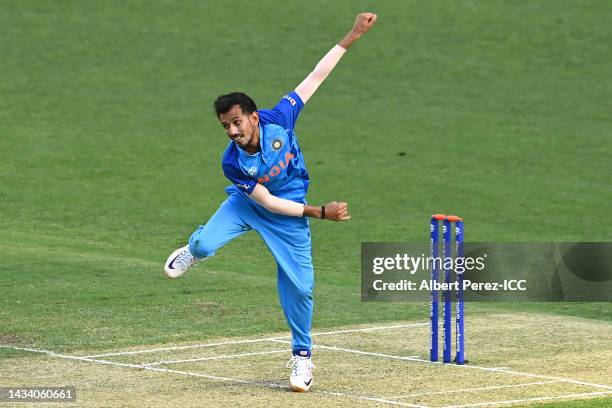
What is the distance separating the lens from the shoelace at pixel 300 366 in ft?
34.7

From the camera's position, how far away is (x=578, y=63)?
33281mm

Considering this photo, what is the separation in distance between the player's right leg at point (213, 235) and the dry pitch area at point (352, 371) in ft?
3.27

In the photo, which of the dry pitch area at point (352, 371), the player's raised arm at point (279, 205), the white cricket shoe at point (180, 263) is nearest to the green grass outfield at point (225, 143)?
the dry pitch area at point (352, 371)

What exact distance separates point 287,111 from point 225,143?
16.9 m

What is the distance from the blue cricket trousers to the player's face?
59cm

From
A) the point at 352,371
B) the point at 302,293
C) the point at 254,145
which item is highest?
the point at 254,145

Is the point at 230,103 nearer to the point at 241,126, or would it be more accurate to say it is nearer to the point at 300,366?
the point at 241,126

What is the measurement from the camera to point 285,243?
35.3 ft

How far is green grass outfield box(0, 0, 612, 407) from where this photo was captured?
15.5 m

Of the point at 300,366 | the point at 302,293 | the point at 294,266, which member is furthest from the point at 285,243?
the point at 300,366

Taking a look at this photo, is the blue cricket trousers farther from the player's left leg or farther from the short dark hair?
the short dark hair

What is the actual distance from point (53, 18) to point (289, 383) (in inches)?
1005

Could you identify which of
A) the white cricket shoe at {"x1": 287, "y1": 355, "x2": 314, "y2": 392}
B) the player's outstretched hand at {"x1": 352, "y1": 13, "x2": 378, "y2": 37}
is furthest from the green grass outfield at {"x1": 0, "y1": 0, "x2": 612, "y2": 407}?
the player's outstretched hand at {"x1": 352, "y1": 13, "x2": 378, "y2": 37}

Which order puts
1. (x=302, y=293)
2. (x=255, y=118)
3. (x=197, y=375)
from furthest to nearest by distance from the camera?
(x=197, y=375)
(x=302, y=293)
(x=255, y=118)
